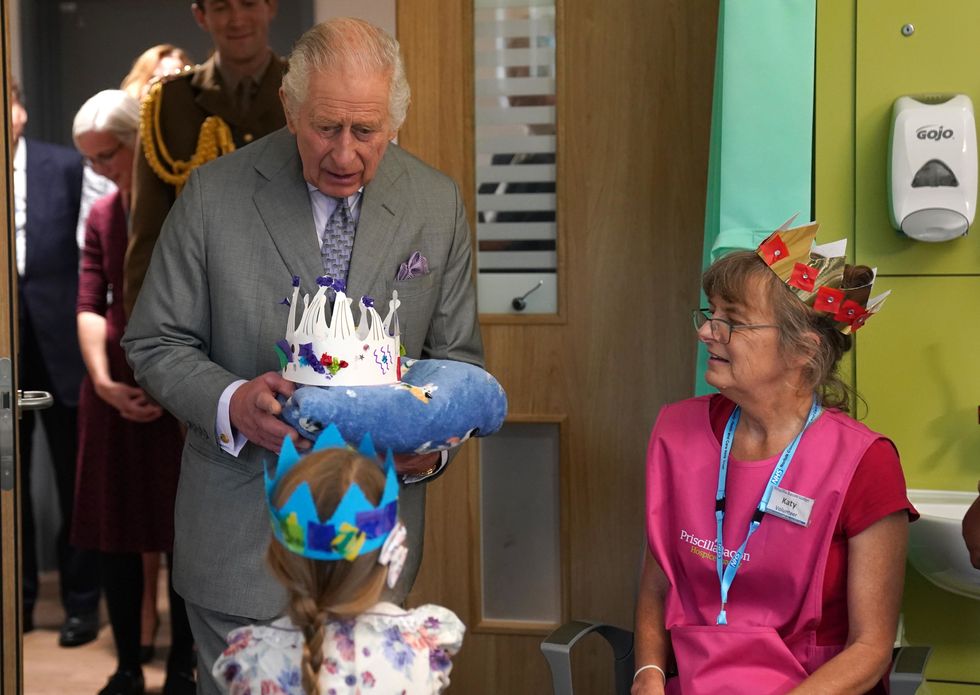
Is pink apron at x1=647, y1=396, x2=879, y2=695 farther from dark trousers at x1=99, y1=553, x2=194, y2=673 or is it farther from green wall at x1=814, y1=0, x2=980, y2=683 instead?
dark trousers at x1=99, y1=553, x2=194, y2=673

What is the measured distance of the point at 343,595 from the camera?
1549 mm

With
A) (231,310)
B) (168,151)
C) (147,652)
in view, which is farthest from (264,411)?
(147,652)

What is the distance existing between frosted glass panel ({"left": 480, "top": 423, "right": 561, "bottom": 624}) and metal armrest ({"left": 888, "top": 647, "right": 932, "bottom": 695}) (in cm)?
127

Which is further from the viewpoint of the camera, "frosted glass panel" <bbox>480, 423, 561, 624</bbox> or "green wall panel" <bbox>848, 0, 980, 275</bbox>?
"frosted glass panel" <bbox>480, 423, 561, 624</bbox>

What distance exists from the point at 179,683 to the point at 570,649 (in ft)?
6.06

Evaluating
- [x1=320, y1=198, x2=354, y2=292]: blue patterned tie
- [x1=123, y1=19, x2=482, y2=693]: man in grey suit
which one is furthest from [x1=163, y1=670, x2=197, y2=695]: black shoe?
[x1=320, y1=198, x2=354, y2=292]: blue patterned tie

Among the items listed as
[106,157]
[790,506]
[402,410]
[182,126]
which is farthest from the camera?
[106,157]

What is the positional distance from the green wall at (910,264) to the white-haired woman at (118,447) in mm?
2026

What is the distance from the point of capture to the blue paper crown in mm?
1503

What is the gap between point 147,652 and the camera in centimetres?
402

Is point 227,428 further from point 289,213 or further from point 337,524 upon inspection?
point 337,524

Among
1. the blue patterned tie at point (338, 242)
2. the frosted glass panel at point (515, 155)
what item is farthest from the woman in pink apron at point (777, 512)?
the frosted glass panel at point (515, 155)

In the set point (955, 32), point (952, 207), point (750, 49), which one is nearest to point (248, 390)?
point (750, 49)

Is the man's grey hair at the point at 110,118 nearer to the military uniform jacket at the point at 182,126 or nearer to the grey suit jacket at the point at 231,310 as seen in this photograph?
the military uniform jacket at the point at 182,126
